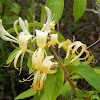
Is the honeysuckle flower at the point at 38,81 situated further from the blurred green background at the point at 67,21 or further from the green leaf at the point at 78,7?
the blurred green background at the point at 67,21

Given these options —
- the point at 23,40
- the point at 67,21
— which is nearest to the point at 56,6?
the point at 23,40

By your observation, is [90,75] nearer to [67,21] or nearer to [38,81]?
[38,81]

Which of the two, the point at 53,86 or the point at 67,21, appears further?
the point at 67,21

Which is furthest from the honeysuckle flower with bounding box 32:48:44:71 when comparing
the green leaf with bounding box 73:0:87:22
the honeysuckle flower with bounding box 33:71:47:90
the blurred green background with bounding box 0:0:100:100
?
the blurred green background with bounding box 0:0:100:100

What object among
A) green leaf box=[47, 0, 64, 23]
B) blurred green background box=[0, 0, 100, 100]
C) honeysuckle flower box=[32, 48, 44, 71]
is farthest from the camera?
blurred green background box=[0, 0, 100, 100]

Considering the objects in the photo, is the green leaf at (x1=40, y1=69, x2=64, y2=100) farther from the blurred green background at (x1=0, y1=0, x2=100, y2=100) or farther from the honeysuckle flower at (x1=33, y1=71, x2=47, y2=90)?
the blurred green background at (x1=0, y1=0, x2=100, y2=100)

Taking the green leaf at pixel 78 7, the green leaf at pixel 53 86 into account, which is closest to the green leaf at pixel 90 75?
the green leaf at pixel 53 86

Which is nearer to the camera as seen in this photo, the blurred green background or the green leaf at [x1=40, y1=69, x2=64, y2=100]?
the green leaf at [x1=40, y1=69, x2=64, y2=100]
